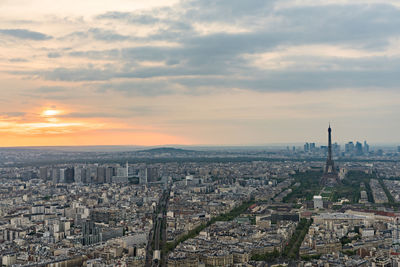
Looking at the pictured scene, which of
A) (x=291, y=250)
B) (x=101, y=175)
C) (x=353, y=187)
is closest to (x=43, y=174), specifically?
(x=101, y=175)

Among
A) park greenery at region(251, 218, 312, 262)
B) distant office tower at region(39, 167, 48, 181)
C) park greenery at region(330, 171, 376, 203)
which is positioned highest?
distant office tower at region(39, 167, 48, 181)

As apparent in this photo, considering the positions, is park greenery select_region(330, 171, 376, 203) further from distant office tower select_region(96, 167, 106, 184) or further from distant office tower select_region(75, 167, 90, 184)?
distant office tower select_region(75, 167, 90, 184)

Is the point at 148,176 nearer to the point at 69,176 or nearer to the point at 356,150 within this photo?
the point at 69,176

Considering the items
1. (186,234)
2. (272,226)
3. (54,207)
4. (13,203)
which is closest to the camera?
(186,234)

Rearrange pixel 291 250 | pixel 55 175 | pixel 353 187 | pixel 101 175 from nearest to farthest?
pixel 291 250, pixel 353 187, pixel 55 175, pixel 101 175

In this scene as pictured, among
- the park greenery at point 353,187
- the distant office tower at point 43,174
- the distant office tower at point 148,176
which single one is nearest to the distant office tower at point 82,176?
the distant office tower at point 43,174

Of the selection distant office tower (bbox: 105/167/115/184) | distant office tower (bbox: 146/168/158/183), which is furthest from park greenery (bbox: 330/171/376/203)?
distant office tower (bbox: 105/167/115/184)

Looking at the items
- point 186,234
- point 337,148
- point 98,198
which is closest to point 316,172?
point 98,198

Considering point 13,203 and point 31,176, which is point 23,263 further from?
point 31,176

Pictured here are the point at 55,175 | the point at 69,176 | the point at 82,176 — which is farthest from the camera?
the point at 82,176

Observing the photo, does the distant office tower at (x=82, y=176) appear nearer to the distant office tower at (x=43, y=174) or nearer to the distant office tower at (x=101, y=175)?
the distant office tower at (x=101, y=175)

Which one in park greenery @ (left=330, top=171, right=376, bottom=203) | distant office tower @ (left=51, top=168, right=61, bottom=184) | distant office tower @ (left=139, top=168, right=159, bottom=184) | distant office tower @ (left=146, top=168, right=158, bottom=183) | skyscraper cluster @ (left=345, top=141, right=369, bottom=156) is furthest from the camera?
skyscraper cluster @ (left=345, top=141, right=369, bottom=156)
